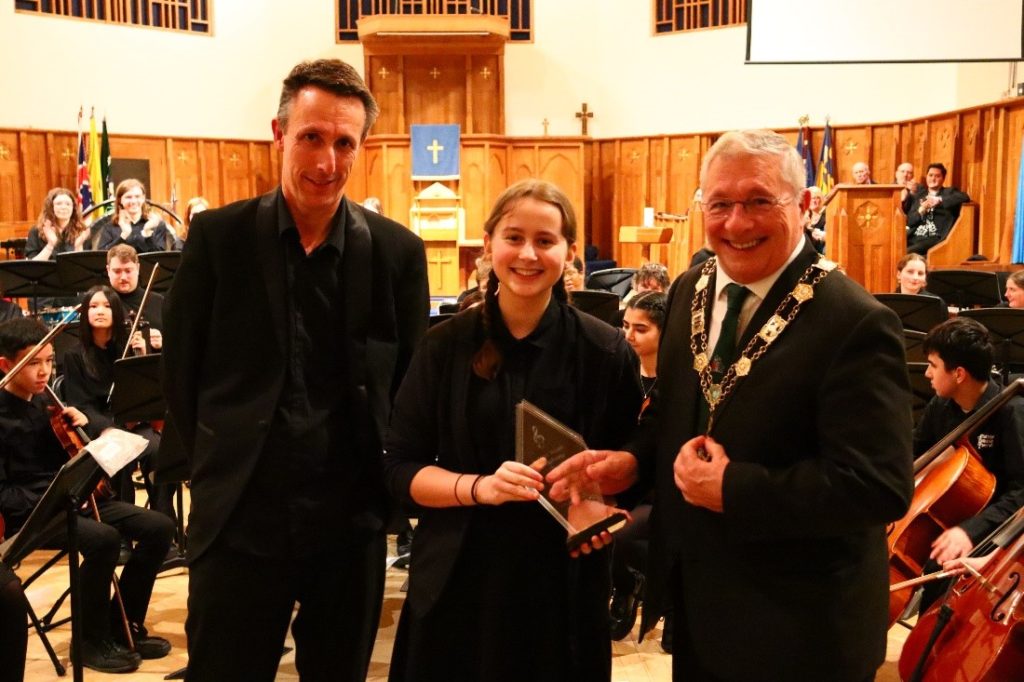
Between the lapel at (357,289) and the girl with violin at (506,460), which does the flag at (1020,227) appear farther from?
the lapel at (357,289)

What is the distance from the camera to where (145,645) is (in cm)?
393

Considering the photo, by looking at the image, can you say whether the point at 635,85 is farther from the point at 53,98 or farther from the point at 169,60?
the point at 53,98

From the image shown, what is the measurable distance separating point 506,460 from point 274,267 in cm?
59

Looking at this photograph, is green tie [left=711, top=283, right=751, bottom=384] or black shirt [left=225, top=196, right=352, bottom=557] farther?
black shirt [left=225, top=196, right=352, bottom=557]

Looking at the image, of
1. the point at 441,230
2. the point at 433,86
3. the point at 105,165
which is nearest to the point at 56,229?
the point at 105,165

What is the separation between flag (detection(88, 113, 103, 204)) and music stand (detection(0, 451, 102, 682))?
9.57m

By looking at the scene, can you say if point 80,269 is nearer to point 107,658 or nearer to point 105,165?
point 107,658

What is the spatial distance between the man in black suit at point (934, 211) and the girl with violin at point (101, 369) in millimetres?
7755

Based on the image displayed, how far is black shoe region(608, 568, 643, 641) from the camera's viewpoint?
382 cm

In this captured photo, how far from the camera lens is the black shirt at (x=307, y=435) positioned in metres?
1.90

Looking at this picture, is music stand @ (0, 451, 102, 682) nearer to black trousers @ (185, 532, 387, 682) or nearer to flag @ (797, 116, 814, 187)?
black trousers @ (185, 532, 387, 682)

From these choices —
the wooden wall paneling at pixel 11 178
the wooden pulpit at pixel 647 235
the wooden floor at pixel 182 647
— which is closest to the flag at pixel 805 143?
the wooden pulpit at pixel 647 235

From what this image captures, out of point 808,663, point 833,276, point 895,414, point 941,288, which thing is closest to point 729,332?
point 833,276

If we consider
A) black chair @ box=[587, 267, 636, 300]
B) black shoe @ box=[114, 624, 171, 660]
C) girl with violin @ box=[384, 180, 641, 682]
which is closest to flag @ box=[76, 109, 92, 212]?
black chair @ box=[587, 267, 636, 300]
